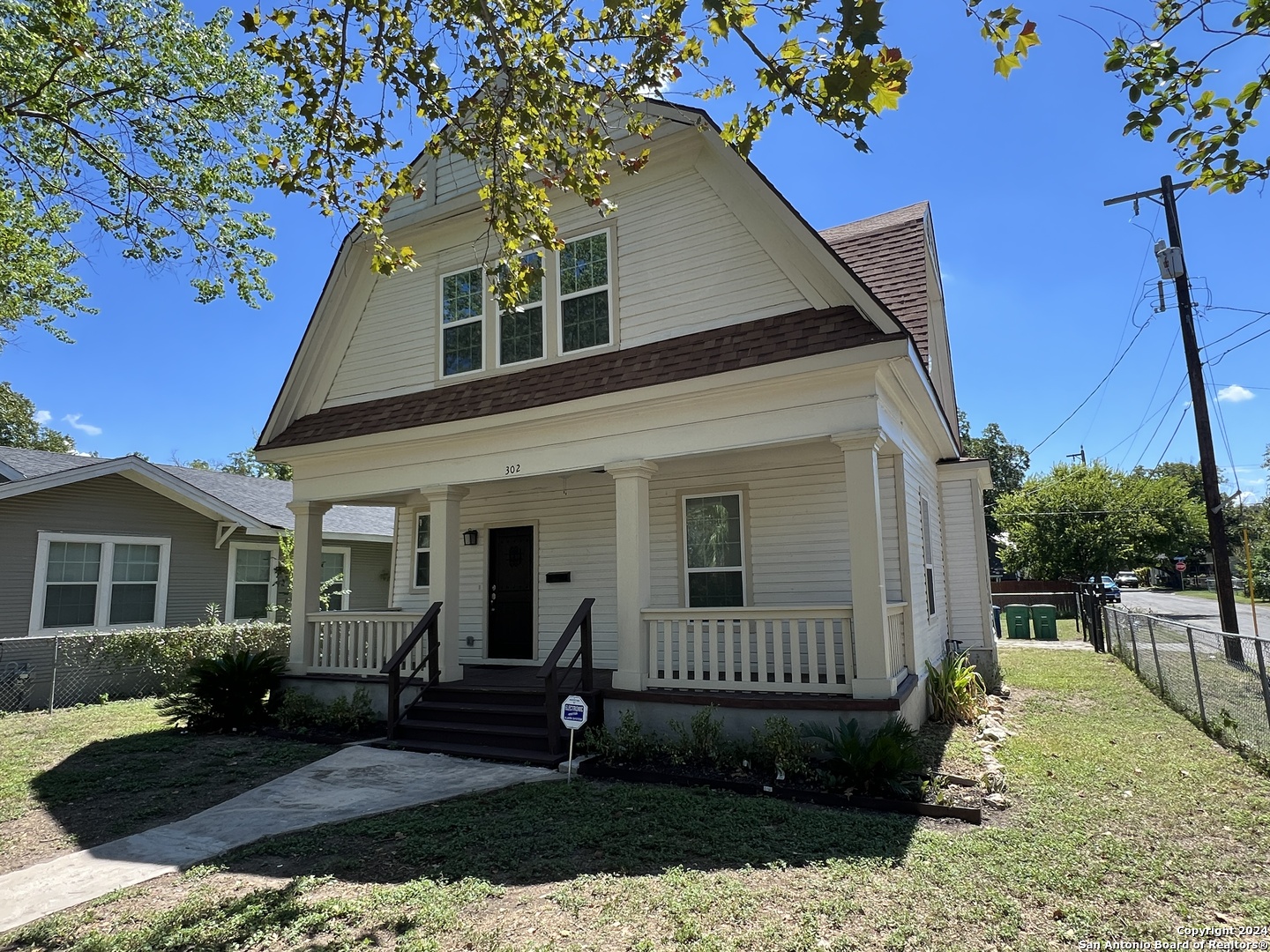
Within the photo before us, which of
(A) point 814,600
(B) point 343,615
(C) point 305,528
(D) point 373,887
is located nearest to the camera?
(D) point 373,887

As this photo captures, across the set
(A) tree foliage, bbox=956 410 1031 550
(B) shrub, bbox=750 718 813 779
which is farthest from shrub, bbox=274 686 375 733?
(A) tree foliage, bbox=956 410 1031 550

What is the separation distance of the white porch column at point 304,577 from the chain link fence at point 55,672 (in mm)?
4699

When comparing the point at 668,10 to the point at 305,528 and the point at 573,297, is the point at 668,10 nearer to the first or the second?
the point at 573,297

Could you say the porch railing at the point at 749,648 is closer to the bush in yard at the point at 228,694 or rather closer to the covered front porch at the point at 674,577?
the covered front porch at the point at 674,577

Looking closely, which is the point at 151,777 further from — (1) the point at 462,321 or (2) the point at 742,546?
(2) the point at 742,546

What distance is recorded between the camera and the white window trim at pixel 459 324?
32.4ft

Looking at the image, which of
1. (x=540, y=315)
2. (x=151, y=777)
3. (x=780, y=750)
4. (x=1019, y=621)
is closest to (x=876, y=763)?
(x=780, y=750)

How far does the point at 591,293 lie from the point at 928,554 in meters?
6.28

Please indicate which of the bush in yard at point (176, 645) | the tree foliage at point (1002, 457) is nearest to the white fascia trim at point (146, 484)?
the bush in yard at point (176, 645)

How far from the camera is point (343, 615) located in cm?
988

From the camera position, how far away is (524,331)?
9.66m

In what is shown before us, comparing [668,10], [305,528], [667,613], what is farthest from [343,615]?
[668,10]

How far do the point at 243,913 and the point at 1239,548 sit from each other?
6593 centimetres

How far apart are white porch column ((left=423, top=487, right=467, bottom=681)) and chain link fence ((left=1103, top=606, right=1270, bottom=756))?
8362mm
